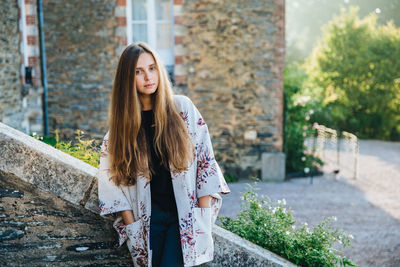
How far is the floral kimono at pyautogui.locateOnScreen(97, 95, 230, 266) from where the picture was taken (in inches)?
87.7

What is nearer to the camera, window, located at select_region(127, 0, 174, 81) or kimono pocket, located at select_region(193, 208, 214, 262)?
kimono pocket, located at select_region(193, 208, 214, 262)

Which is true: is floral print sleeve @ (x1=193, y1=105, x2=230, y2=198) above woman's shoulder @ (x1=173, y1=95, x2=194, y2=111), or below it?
below

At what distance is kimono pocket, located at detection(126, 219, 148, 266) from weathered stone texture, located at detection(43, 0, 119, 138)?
6.40 metres

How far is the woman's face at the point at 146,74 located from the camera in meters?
2.26

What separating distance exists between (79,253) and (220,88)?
6.22m

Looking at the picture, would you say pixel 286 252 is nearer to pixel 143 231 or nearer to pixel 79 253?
pixel 143 231

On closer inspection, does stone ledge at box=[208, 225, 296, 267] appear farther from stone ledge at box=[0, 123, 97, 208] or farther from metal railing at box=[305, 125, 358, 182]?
metal railing at box=[305, 125, 358, 182]

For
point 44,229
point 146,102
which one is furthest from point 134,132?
point 44,229

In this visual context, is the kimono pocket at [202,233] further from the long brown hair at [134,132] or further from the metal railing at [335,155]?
the metal railing at [335,155]

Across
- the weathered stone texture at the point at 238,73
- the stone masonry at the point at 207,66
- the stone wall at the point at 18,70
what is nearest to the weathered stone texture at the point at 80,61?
the stone masonry at the point at 207,66

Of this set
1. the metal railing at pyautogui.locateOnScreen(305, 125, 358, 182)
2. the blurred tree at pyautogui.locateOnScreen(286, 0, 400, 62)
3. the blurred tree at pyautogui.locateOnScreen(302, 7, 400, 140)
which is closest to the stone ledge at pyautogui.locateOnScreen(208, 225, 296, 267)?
the metal railing at pyautogui.locateOnScreen(305, 125, 358, 182)

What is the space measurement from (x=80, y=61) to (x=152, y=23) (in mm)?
1644

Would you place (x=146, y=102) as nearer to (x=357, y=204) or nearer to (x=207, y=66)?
(x=357, y=204)

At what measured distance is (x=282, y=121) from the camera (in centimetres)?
870
